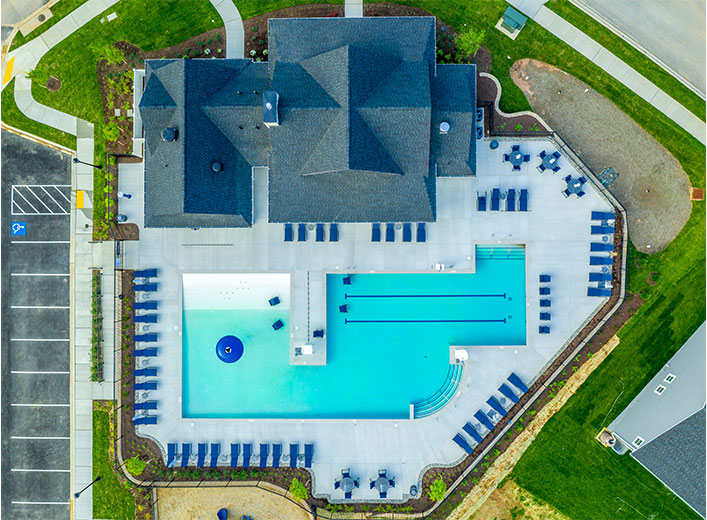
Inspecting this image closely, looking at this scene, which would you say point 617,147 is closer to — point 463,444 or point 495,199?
point 495,199

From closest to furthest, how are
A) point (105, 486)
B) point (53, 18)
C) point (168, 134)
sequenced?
point (168, 134)
point (105, 486)
point (53, 18)

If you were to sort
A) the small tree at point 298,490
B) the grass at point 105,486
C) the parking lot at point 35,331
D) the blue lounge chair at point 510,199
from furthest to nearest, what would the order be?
the parking lot at point 35,331 → the grass at point 105,486 → the blue lounge chair at point 510,199 → the small tree at point 298,490

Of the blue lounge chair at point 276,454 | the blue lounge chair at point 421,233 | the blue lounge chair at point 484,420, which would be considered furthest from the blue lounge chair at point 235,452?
the blue lounge chair at point 421,233

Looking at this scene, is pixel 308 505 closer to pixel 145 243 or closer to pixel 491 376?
pixel 491 376

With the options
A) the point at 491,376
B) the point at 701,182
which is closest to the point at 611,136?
the point at 701,182

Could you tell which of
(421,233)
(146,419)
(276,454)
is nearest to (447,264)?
(421,233)

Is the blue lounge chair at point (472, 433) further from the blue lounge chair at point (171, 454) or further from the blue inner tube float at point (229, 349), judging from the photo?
the blue lounge chair at point (171, 454)
